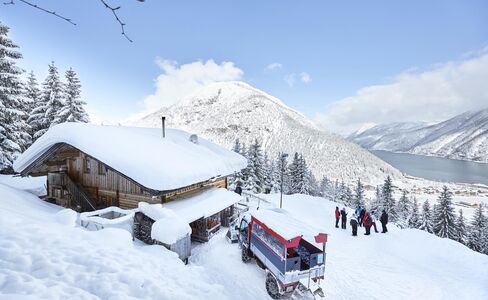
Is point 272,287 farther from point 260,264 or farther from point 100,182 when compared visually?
point 100,182

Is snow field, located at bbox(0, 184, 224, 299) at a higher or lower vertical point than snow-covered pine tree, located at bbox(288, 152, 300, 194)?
higher

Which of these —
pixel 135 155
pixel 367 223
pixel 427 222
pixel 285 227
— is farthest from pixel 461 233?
pixel 135 155

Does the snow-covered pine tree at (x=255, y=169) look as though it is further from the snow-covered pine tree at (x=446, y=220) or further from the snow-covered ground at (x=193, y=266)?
the snow-covered pine tree at (x=446, y=220)

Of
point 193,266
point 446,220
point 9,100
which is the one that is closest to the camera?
point 193,266

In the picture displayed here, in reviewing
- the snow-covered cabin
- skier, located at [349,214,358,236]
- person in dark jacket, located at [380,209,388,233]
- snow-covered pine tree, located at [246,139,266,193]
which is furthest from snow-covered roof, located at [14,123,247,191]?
snow-covered pine tree, located at [246,139,266,193]

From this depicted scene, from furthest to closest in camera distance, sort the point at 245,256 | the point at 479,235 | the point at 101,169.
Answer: the point at 479,235 → the point at 101,169 → the point at 245,256

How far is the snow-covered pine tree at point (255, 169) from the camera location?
40594 mm

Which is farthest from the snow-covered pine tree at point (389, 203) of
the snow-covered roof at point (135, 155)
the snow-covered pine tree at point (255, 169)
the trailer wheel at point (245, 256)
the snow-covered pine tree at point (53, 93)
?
the snow-covered pine tree at point (53, 93)

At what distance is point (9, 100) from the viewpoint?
2059cm

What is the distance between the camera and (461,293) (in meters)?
10.8

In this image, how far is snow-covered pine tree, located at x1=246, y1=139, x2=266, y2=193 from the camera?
40.6 meters

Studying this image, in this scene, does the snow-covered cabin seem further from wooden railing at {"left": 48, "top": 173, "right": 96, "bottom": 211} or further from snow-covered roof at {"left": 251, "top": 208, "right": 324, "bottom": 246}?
snow-covered roof at {"left": 251, "top": 208, "right": 324, "bottom": 246}

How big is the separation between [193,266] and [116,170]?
8.53m

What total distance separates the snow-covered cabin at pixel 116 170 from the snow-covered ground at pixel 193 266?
76.9 inches
